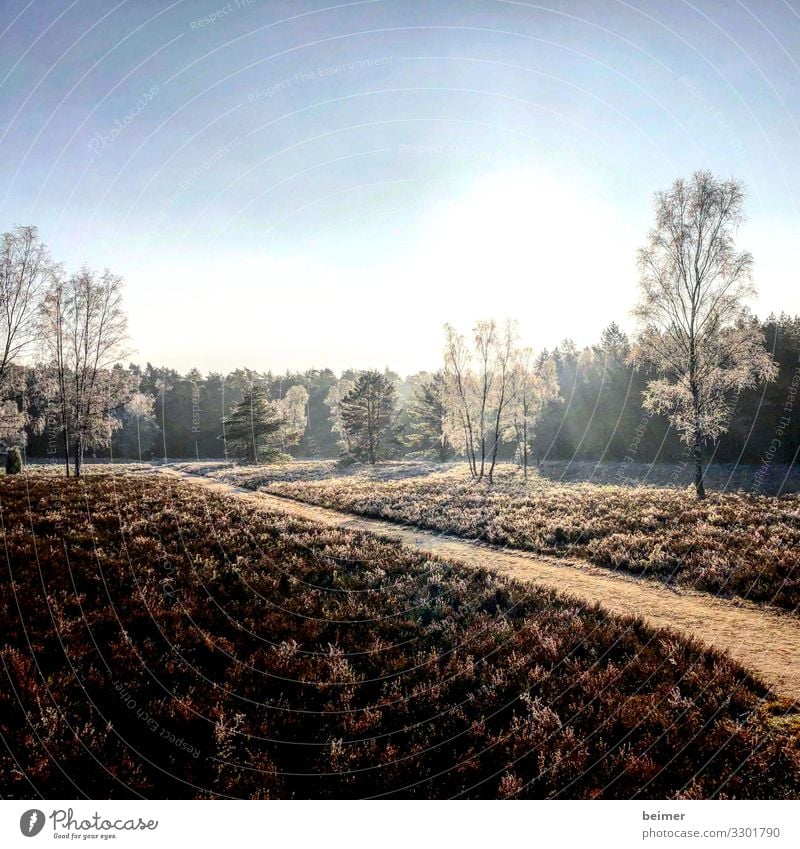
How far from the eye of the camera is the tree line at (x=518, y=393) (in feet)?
69.0

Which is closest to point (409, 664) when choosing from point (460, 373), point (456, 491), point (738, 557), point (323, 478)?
point (738, 557)

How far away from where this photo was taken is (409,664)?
7484 millimetres

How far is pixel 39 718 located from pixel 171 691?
1.55m

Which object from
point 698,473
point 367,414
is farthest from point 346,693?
point 367,414

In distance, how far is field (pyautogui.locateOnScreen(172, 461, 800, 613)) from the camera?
429 inches

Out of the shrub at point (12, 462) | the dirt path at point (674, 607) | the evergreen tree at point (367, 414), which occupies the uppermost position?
the evergreen tree at point (367, 414)

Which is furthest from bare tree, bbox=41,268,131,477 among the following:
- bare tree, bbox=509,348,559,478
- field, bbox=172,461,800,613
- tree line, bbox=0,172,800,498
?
bare tree, bbox=509,348,559,478

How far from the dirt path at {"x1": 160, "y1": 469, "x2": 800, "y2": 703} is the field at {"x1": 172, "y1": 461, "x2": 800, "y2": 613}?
2.45ft

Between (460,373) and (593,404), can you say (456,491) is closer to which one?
(460,373)

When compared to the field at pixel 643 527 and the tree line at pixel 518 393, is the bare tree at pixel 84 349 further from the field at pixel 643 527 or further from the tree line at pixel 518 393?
the field at pixel 643 527

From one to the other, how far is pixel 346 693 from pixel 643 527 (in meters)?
13.4

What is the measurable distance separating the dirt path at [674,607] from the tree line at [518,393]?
1245 cm

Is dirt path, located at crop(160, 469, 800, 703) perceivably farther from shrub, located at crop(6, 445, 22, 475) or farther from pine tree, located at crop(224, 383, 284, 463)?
pine tree, located at crop(224, 383, 284, 463)

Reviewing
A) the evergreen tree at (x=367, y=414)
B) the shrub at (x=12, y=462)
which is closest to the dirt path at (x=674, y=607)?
the shrub at (x=12, y=462)
